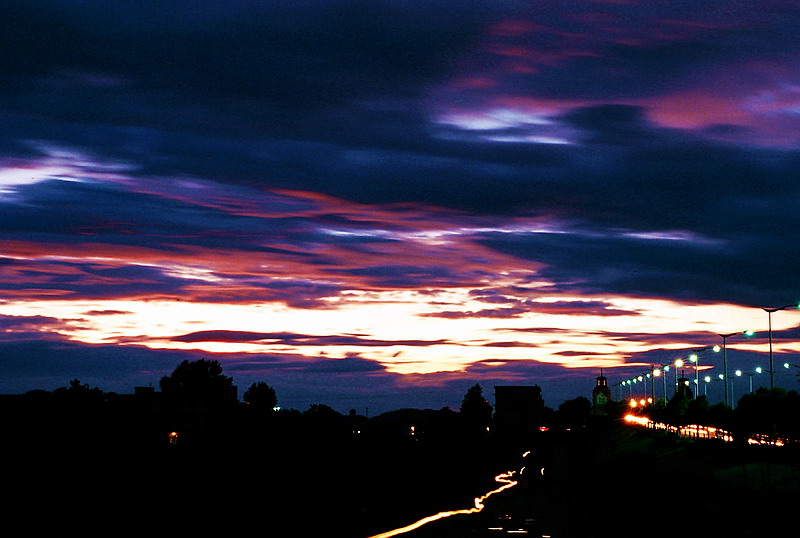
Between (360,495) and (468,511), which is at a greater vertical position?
(468,511)

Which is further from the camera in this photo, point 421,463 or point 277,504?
point 421,463

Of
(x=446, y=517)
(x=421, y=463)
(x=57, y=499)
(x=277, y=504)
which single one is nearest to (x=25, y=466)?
(x=57, y=499)

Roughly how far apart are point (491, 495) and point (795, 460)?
79.1 ft

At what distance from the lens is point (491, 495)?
84.0 m

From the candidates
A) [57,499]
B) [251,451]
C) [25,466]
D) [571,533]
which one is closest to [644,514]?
[571,533]

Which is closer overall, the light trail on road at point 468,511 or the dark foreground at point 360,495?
the light trail on road at point 468,511

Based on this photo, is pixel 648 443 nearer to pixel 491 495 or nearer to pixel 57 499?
pixel 491 495

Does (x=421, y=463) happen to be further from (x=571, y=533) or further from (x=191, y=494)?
(x=571, y=533)

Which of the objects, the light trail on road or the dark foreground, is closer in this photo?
the light trail on road

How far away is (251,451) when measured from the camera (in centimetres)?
10919

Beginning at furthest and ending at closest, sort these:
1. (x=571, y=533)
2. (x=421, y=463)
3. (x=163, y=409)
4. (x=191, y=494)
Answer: (x=163, y=409), (x=421, y=463), (x=191, y=494), (x=571, y=533)

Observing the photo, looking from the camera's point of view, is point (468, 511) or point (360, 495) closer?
point (468, 511)

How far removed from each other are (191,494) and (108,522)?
41.8ft

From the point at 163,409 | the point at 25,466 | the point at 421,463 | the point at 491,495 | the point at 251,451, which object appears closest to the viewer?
the point at 25,466
